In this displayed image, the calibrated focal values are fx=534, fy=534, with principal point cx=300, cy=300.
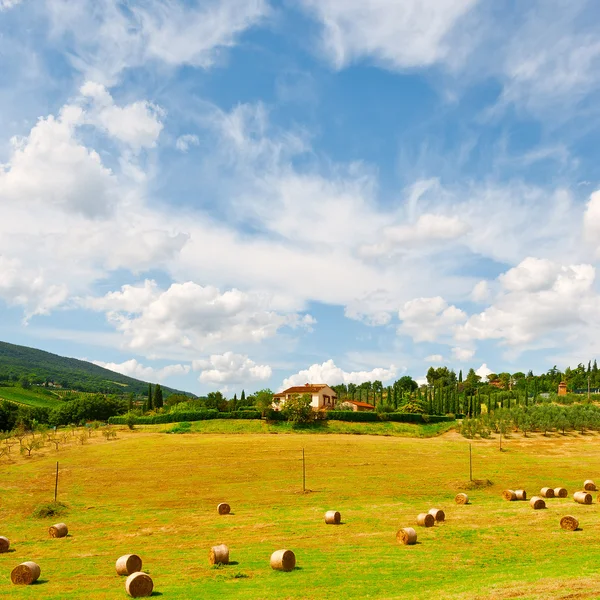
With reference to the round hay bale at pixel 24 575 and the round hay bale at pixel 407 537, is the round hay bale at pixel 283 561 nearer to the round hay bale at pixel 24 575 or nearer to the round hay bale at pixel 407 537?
the round hay bale at pixel 407 537

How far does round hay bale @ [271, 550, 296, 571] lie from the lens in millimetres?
23062

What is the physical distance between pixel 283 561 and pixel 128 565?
22.0 feet

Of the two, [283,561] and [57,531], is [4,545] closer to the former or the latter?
[57,531]

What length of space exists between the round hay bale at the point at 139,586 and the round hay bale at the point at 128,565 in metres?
2.99

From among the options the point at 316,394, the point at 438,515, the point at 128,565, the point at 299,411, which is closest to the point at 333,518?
the point at 438,515

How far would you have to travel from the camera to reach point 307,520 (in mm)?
35344

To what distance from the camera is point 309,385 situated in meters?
122

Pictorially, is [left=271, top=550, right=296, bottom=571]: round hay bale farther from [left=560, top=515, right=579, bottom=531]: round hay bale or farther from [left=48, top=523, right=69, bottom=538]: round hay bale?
[left=48, top=523, right=69, bottom=538]: round hay bale

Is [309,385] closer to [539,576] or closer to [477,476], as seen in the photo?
[477,476]

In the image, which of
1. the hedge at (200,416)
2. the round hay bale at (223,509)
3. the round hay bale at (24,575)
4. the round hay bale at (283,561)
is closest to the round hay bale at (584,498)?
the round hay bale at (223,509)


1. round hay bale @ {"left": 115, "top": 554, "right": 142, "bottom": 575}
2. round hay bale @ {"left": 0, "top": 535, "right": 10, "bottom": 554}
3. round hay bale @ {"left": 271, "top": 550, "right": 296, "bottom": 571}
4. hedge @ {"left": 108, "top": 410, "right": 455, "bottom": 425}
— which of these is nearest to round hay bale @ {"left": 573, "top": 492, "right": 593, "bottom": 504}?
round hay bale @ {"left": 271, "top": 550, "right": 296, "bottom": 571}

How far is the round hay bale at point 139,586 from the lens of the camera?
19.9 metres

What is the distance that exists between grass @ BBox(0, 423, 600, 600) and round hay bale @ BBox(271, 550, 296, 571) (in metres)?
0.48

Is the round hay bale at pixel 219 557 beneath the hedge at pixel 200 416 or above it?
beneath
